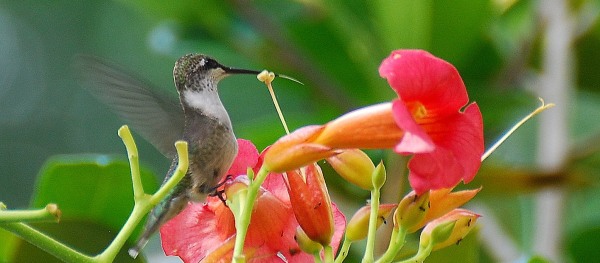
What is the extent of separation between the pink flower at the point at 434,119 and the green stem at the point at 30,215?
1.21 feet

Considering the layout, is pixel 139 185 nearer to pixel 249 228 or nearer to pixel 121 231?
pixel 121 231

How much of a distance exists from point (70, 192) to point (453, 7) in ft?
3.60

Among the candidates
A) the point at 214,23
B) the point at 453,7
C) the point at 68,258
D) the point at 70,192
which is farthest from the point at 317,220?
the point at 214,23

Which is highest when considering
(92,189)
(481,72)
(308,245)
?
(308,245)

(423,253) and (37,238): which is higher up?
(37,238)

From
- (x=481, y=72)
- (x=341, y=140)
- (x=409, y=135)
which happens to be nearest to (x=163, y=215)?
(x=341, y=140)

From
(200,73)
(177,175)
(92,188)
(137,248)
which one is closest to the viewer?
(177,175)

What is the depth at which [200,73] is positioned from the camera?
1.37 metres

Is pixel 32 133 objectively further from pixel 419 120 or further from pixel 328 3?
pixel 419 120

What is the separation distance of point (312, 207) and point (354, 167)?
7 cm

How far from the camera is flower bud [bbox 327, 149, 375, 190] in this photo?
44.3 inches

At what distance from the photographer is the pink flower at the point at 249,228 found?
1.18 m

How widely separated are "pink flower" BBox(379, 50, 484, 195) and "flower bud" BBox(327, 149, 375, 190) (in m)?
0.08

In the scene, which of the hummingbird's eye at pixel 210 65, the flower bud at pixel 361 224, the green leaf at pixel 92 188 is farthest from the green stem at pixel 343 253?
the green leaf at pixel 92 188
